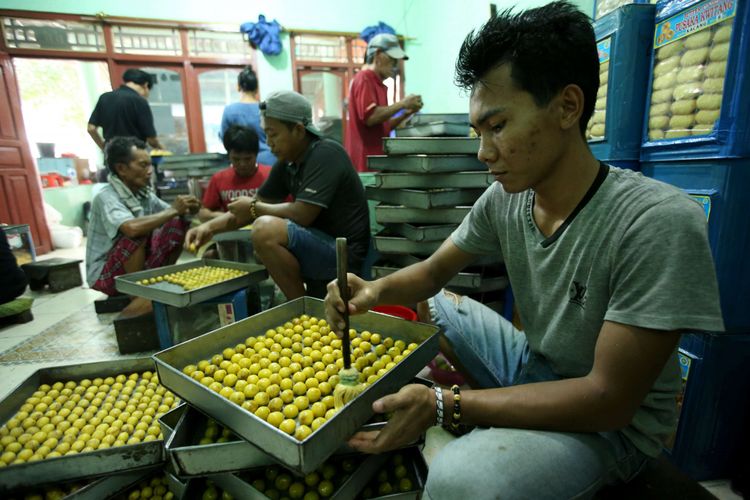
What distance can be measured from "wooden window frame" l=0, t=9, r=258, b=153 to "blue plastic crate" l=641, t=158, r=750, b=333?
6.15 metres

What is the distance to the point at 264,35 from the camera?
576 cm

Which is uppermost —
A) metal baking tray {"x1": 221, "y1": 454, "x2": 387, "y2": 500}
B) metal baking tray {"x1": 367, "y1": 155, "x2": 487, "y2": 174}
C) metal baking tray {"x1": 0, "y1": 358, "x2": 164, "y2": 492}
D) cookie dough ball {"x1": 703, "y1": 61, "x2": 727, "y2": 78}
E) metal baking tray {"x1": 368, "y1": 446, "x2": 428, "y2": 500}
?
cookie dough ball {"x1": 703, "y1": 61, "x2": 727, "y2": 78}

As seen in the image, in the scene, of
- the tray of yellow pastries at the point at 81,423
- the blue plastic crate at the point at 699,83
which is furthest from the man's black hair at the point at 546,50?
the tray of yellow pastries at the point at 81,423

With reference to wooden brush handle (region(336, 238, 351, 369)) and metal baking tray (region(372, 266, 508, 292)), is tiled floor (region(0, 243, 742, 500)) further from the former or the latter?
Result: wooden brush handle (region(336, 238, 351, 369))

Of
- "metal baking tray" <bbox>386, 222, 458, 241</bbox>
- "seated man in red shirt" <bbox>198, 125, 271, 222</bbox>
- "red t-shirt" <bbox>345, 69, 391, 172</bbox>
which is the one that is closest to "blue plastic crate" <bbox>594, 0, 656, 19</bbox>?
"metal baking tray" <bbox>386, 222, 458, 241</bbox>

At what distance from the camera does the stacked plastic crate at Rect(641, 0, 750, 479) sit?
1.13 m

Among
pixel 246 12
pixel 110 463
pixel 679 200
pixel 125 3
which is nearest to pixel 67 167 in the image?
pixel 125 3

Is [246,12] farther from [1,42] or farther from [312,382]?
[312,382]

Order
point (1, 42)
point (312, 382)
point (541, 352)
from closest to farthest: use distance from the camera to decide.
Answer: point (541, 352) < point (312, 382) < point (1, 42)

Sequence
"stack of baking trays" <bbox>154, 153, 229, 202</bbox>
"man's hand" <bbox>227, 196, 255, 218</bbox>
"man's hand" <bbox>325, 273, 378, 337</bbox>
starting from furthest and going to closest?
"stack of baking trays" <bbox>154, 153, 229, 202</bbox> < "man's hand" <bbox>227, 196, 255, 218</bbox> < "man's hand" <bbox>325, 273, 378, 337</bbox>

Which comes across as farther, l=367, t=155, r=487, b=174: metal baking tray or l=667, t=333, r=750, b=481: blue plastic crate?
l=367, t=155, r=487, b=174: metal baking tray

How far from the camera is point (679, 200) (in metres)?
0.81

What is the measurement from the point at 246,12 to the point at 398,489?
6495 mm

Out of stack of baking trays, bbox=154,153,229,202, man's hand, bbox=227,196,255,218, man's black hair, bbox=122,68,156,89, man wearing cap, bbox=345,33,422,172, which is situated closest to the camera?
man's hand, bbox=227,196,255,218
